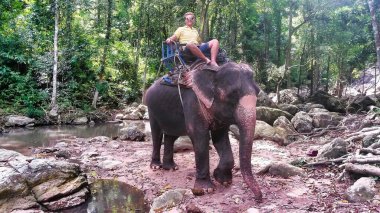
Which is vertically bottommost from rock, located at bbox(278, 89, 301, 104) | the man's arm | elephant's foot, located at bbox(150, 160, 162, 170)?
rock, located at bbox(278, 89, 301, 104)

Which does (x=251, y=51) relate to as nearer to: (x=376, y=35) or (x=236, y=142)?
(x=376, y=35)

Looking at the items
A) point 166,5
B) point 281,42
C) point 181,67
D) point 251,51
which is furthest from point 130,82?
point 181,67

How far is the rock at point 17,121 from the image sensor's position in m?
18.8

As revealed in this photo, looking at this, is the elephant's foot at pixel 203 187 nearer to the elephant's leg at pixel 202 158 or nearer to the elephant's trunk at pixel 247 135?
the elephant's leg at pixel 202 158

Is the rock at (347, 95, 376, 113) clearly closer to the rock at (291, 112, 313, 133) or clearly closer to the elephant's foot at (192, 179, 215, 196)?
the rock at (291, 112, 313, 133)

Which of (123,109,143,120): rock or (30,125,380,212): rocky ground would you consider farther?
(123,109,143,120): rock

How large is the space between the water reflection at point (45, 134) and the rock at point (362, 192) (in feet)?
31.7

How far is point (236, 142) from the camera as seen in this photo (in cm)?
1245

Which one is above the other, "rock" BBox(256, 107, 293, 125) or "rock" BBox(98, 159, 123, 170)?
"rock" BBox(256, 107, 293, 125)

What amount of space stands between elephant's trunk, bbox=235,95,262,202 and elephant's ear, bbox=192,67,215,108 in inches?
28.3

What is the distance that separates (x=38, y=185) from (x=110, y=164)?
9.55 ft

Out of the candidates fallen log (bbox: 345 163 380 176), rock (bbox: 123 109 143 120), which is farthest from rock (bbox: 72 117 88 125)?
fallen log (bbox: 345 163 380 176)

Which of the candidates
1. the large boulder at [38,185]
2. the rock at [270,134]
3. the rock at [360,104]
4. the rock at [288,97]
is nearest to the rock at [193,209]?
the large boulder at [38,185]

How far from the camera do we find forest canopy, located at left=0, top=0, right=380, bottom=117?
73.1 feet
